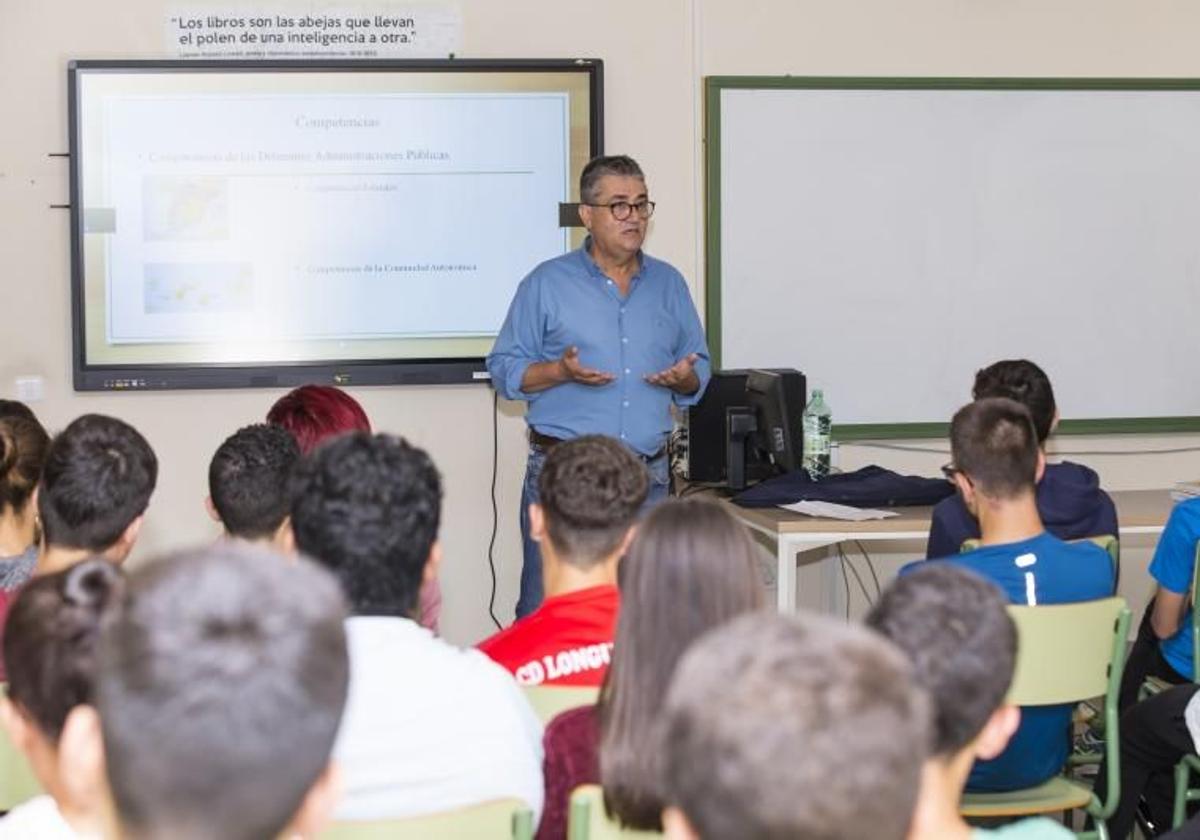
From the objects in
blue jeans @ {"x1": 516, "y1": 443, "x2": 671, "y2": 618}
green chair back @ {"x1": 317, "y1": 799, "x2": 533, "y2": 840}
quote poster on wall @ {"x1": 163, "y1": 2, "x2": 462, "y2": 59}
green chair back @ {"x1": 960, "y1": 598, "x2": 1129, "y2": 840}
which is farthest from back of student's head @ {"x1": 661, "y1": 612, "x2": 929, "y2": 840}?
quote poster on wall @ {"x1": 163, "y1": 2, "x2": 462, "y2": 59}

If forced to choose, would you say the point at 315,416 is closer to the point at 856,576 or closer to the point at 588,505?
the point at 588,505

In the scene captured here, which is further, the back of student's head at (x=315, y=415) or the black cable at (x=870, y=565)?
the black cable at (x=870, y=565)

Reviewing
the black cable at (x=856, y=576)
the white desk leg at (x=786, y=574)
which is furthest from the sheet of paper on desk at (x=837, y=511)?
the black cable at (x=856, y=576)

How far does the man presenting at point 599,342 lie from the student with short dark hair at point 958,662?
294 centimetres

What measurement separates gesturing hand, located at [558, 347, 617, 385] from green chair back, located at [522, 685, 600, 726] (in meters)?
2.21

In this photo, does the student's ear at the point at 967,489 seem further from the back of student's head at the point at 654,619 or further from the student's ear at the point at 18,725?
the student's ear at the point at 18,725

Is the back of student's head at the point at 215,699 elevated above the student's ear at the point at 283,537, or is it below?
above

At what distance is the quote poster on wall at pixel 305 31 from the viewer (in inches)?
203

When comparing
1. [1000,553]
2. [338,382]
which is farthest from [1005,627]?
[338,382]

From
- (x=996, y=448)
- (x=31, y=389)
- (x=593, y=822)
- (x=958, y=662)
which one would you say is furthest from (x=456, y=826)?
(x=31, y=389)

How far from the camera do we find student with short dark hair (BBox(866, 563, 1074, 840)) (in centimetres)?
154

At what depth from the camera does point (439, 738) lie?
178 centimetres

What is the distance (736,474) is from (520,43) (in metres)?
1.73

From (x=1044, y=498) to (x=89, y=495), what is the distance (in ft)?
7.36
